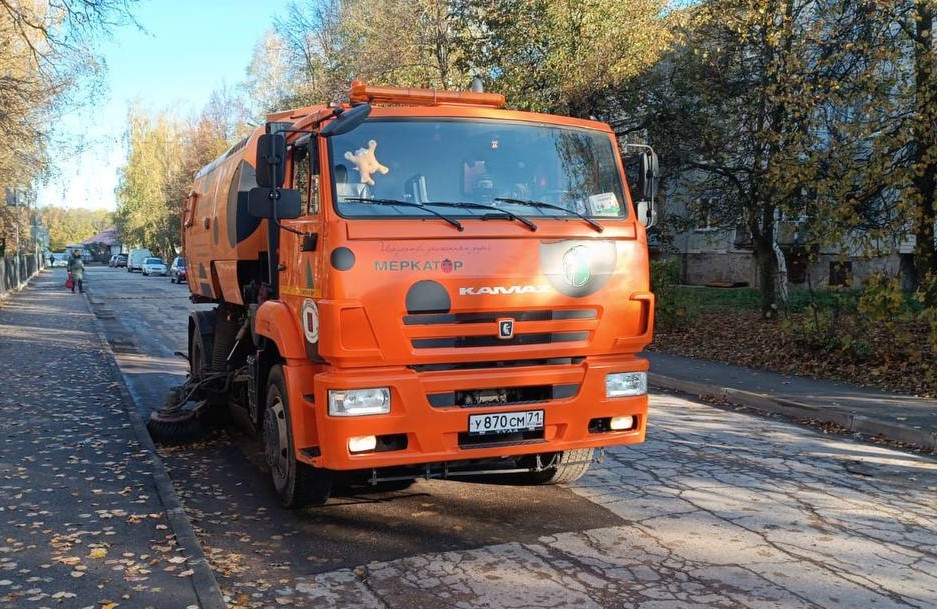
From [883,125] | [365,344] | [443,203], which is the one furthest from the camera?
[883,125]

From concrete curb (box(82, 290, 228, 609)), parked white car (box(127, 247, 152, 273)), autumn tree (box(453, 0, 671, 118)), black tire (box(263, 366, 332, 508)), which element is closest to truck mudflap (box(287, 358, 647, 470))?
black tire (box(263, 366, 332, 508))

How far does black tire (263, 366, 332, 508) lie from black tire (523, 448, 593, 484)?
160 centimetres

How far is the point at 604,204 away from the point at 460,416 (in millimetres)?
1896

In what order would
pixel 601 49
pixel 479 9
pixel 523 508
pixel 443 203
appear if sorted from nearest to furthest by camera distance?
pixel 443 203, pixel 523 508, pixel 601 49, pixel 479 9

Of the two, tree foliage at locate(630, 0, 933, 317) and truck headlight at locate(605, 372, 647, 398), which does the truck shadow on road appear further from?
tree foliage at locate(630, 0, 933, 317)

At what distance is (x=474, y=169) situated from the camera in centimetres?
549

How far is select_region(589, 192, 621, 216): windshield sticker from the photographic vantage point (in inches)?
226

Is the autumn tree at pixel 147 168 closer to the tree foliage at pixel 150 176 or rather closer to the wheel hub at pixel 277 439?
the tree foliage at pixel 150 176

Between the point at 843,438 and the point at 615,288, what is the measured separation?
14.8 feet

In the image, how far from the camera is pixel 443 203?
529cm

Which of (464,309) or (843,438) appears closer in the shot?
(464,309)

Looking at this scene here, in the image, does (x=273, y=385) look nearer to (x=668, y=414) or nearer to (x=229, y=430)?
(x=229, y=430)

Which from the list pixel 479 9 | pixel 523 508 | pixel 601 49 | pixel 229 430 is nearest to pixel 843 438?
pixel 523 508

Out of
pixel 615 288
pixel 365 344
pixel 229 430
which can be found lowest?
pixel 229 430
